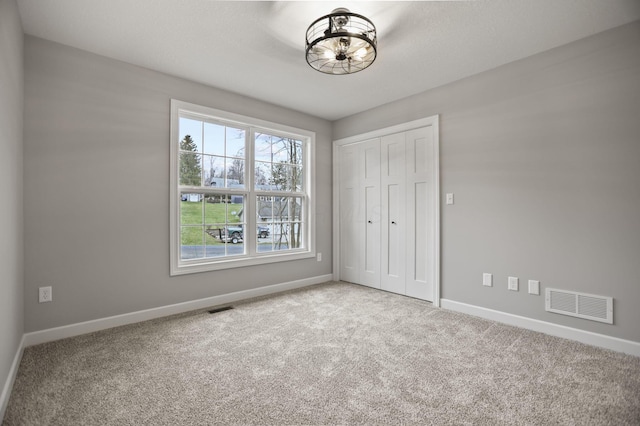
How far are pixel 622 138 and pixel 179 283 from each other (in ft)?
13.4

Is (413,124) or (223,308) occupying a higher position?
(413,124)

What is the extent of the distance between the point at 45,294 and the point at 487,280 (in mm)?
3950

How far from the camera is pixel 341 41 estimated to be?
2230mm

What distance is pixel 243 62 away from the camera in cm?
290

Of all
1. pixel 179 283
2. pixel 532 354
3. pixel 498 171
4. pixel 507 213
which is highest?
pixel 498 171

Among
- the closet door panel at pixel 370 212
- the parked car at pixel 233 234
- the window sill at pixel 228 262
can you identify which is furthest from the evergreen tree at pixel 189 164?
the closet door panel at pixel 370 212

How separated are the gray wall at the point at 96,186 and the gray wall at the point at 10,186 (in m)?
0.16

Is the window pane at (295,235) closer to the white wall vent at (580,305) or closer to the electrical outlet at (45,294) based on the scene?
the electrical outlet at (45,294)

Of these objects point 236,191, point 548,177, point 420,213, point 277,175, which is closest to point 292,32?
point 236,191

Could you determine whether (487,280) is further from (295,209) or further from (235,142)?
(235,142)

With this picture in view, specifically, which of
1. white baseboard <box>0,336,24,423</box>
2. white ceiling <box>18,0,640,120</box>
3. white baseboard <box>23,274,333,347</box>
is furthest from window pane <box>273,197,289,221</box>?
white baseboard <box>0,336,24,423</box>

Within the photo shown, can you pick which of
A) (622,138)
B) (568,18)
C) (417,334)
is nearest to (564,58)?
(568,18)

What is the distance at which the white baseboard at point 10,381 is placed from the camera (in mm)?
1593

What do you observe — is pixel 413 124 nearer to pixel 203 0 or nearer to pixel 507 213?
pixel 507 213
